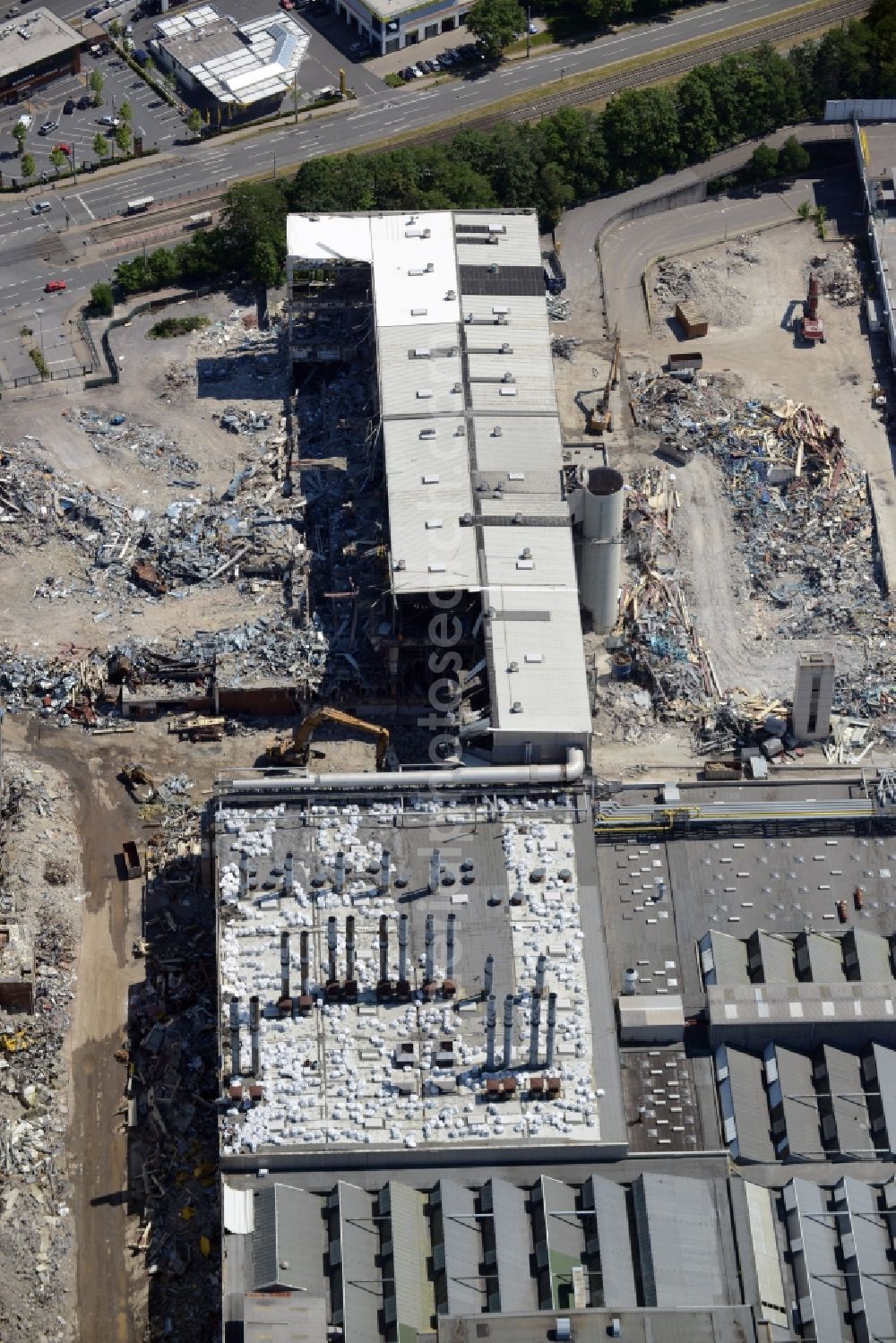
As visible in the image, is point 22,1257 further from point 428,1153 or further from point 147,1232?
point 428,1153

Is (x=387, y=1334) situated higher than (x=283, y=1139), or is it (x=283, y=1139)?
(x=283, y=1139)

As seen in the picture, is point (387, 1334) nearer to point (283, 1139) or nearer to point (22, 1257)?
point (283, 1139)

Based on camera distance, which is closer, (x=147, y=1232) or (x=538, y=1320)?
(x=538, y=1320)

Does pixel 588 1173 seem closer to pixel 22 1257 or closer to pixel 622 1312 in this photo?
pixel 622 1312

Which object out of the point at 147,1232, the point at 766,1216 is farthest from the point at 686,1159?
the point at 147,1232

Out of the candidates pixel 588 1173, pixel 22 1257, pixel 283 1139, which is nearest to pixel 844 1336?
pixel 588 1173

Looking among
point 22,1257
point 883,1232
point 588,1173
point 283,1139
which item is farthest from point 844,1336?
point 22,1257

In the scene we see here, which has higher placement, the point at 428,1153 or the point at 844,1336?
the point at 428,1153
